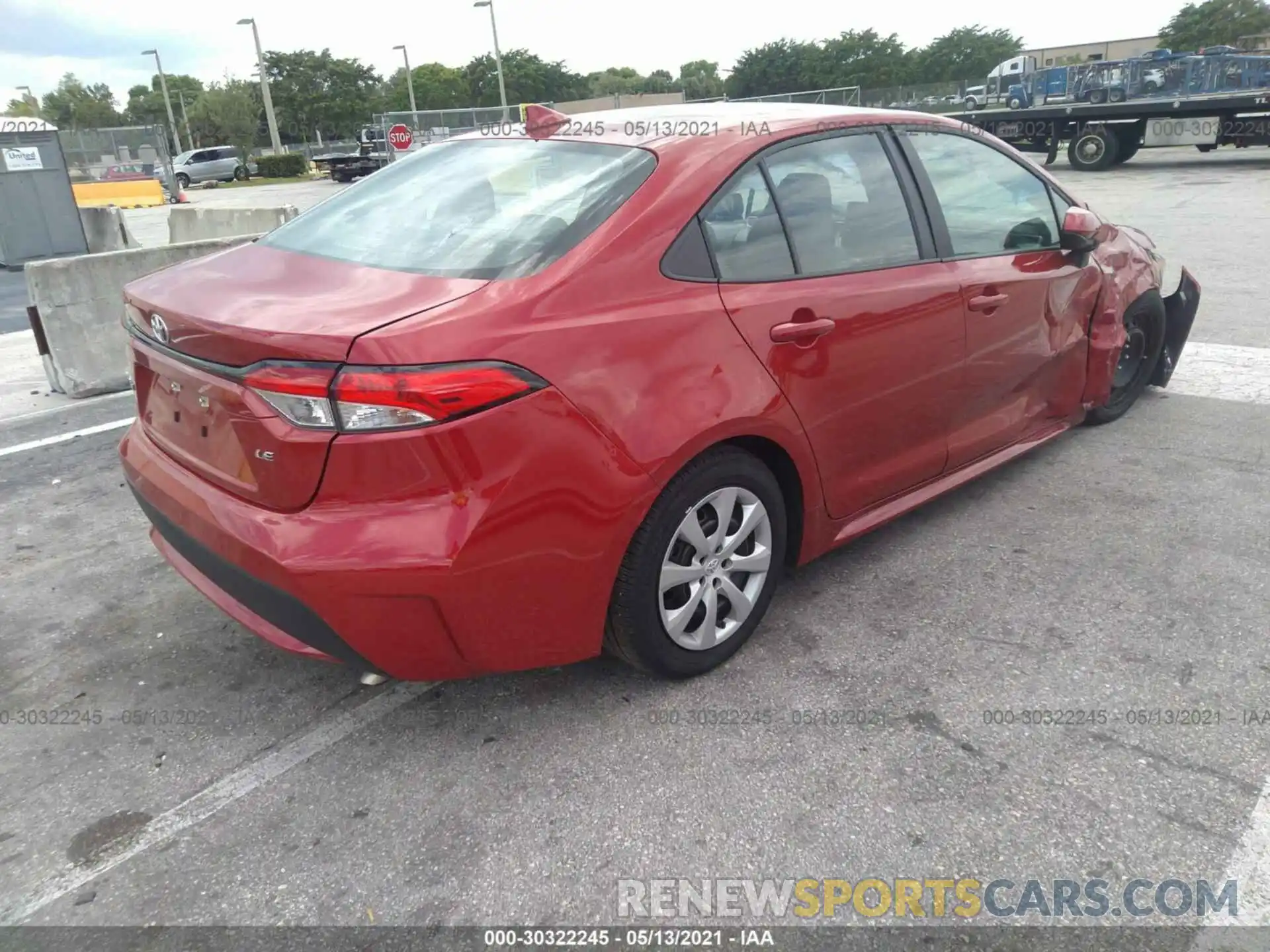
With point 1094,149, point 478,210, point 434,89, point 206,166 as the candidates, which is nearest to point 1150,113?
point 1094,149

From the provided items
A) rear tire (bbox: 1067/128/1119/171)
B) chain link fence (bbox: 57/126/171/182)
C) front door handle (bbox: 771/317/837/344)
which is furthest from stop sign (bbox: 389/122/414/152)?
front door handle (bbox: 771/317/837/344)

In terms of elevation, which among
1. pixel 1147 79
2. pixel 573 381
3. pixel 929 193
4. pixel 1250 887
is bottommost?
pixel 1250 887

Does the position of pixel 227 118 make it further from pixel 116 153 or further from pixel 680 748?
pixel 680 748

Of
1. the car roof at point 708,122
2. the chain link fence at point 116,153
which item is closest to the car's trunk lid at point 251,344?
the car roof at point 708,122

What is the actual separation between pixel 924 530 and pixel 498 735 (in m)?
2.04

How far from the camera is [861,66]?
67562 millimetres

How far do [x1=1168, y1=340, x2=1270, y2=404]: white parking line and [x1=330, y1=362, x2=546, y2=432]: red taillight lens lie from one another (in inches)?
188

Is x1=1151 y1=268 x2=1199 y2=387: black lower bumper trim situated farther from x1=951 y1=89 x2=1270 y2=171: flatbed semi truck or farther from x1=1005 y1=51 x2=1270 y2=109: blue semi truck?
x1=1005 y1=51 x2=1270 y2=109: blue semi truck

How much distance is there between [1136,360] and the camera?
494 centimetres

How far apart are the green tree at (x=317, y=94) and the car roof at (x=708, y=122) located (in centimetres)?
7156

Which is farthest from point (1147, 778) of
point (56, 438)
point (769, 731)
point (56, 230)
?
point (56, 230)

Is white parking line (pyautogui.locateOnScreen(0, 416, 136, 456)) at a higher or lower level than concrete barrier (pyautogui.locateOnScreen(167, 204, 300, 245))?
lower

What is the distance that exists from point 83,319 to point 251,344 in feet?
16.2

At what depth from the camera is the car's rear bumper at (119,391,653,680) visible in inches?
83.1
